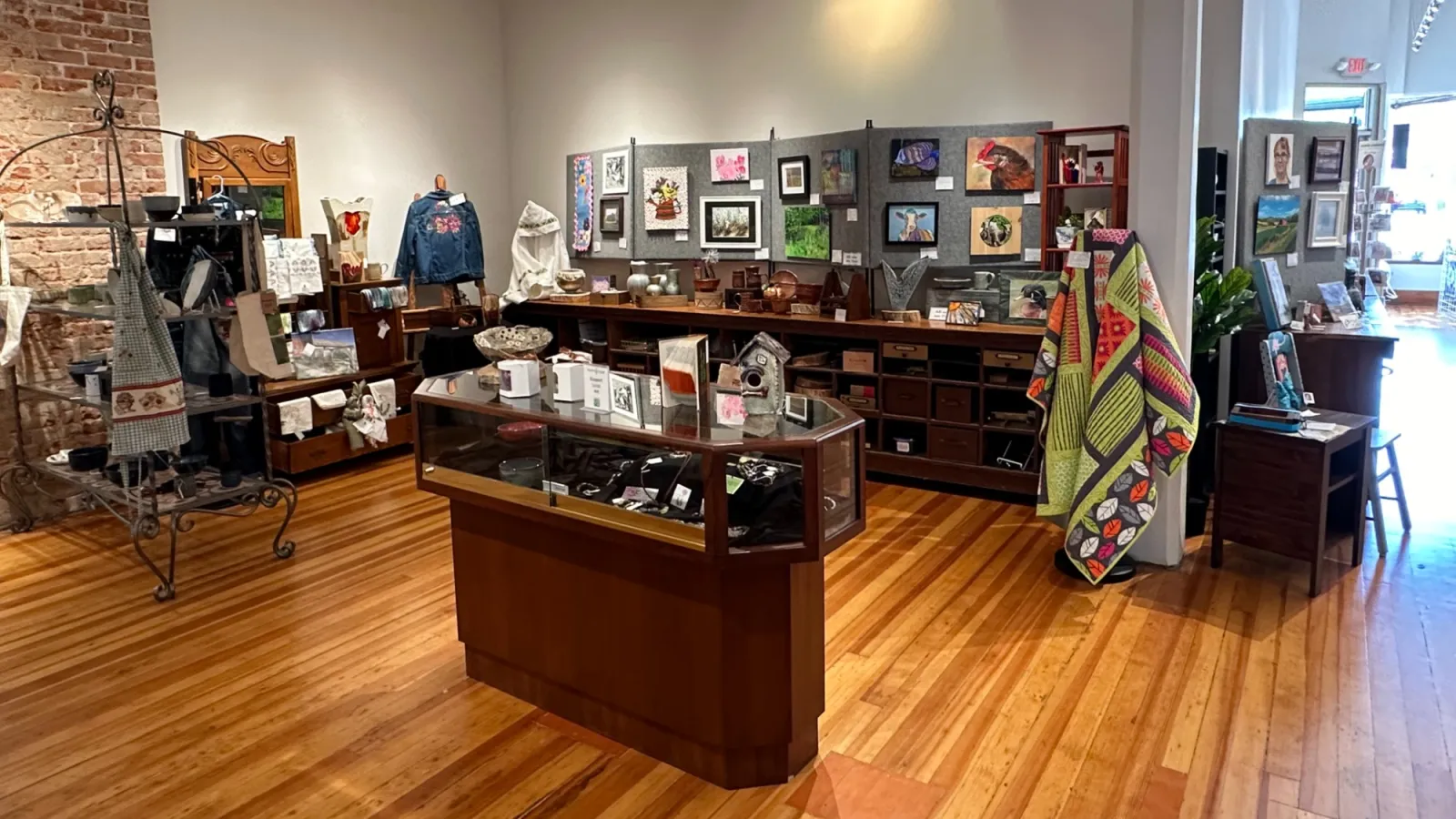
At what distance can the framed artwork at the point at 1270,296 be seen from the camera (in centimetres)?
570

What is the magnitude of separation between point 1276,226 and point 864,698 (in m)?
4.28

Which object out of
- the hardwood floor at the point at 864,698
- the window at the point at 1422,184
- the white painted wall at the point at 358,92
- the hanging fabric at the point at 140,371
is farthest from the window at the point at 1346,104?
the hanging fabric at the point at 140,371

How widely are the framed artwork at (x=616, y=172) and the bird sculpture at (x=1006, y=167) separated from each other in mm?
2826

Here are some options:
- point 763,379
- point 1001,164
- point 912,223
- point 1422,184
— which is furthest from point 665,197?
point 1422,184

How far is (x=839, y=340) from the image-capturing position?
22.8 feet

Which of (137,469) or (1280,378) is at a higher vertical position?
(1280,378)

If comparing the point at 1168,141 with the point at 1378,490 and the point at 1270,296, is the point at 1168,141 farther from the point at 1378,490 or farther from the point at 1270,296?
the point at 1378,490

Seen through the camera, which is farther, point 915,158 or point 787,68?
point 787,68

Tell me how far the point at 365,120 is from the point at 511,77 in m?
1.55

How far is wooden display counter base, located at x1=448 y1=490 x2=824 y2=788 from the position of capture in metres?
3.15

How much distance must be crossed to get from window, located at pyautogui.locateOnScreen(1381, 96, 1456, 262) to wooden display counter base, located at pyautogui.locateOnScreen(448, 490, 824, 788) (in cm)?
1584

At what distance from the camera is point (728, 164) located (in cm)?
760

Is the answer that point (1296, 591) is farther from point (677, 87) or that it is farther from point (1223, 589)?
point (677, 87)

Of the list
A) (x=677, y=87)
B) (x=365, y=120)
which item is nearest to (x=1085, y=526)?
(x=677, y=87)
